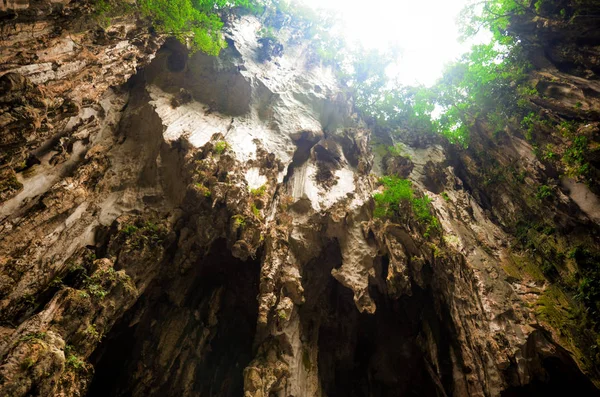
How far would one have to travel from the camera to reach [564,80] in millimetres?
12023

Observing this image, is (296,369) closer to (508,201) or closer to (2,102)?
(2,102)

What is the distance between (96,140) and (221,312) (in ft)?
25.5

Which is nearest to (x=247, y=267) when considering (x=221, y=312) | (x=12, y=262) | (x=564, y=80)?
(x=221, y=312)

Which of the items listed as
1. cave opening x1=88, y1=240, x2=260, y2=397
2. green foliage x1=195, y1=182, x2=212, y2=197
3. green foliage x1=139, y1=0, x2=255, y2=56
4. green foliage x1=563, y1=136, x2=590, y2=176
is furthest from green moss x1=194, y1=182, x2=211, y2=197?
green foliage x1=563, y1=136, x2=590, y2=176

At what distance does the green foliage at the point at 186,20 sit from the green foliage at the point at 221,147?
14.1ft

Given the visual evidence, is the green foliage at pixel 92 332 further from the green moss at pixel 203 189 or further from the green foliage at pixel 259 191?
the green foliage at pixel 259 191

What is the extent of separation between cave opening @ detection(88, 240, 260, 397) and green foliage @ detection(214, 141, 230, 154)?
11.5 ft

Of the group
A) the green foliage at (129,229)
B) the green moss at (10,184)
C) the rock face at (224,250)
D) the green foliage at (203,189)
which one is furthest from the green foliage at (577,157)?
the green moss at (10,184)

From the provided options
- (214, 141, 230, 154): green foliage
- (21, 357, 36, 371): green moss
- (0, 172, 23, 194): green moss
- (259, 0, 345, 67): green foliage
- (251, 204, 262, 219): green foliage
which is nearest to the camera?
(21, 357, 36, 371): green moss

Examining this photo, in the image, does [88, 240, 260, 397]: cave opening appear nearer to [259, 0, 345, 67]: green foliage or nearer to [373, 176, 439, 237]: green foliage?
[373, 176, 439, 237]: green foliage

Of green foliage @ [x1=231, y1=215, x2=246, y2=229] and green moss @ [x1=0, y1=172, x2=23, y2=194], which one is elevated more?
green moss @ [x1=0, y1=172, x2=23, y2=194]

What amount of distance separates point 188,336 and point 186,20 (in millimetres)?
12694

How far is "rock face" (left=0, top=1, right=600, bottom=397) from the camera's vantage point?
20.2 ft

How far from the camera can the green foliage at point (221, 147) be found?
1017 cm
